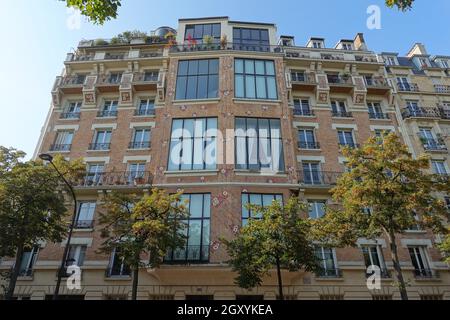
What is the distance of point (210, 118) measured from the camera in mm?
23234

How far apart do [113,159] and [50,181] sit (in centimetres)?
681

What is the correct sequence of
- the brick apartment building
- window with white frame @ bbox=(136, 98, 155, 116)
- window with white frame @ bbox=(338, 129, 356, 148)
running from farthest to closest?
window with white frame @ bbox=(136, 98, 155, 116) → window with white frame @ bbox=(338, 129, 356, 148) → the brick apartment building

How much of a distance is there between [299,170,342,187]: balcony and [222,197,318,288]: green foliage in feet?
24.8

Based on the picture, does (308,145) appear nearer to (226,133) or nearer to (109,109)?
(226,133)

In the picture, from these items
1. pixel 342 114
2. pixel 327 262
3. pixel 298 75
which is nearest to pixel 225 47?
pixel 298 75

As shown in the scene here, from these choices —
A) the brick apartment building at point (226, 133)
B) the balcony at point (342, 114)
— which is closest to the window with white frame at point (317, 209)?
the brick apartment building at point (226, 133)

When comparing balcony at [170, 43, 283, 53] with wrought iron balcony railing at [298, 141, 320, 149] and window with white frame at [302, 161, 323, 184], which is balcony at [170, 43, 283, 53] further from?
window with white frame at [302, 161, 323, 184]

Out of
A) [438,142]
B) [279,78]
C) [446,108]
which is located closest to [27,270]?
[279,78]

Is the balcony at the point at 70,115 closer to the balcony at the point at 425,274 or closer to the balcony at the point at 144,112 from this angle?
the balcony at the point at 144,112

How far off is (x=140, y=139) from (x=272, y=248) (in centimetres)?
1486

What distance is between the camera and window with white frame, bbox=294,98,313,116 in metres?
26.1

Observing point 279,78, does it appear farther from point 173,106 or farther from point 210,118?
point 173,106

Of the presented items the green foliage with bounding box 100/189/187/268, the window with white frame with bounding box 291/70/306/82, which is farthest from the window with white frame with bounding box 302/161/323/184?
the green foliage with bounding box 100/189/187/268

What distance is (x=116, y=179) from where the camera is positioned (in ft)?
73.9
